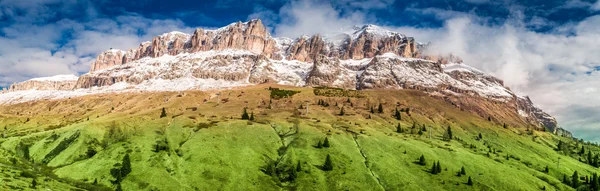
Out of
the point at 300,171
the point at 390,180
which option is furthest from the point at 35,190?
the point at 390,180

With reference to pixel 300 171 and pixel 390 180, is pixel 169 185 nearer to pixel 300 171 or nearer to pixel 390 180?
pixel 300 171

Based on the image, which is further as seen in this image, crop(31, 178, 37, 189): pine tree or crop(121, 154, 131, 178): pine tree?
crop(121, 154, 131, 178): pine tree

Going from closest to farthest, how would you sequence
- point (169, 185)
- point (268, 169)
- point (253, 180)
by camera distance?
1. point (169, 185)
2. point (253, 180)
3. point (268, 169)

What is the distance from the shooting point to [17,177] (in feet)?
457

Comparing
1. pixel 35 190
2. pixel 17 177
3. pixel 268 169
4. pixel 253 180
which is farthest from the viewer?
pixel 268 169

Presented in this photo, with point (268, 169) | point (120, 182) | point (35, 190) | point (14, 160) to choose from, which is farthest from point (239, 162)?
point (14, 160)

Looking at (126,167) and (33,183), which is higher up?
(33,183)

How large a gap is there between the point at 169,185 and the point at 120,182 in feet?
65.3

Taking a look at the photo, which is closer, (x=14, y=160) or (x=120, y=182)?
(x=120, y=182)

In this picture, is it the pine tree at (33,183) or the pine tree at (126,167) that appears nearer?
the pine tree at (33,183)

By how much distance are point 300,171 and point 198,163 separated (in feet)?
157

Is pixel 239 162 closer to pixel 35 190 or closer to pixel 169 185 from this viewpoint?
pixel 169 185

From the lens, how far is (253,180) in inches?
7160

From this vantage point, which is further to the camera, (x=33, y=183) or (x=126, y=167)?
(x=126, y=167)
